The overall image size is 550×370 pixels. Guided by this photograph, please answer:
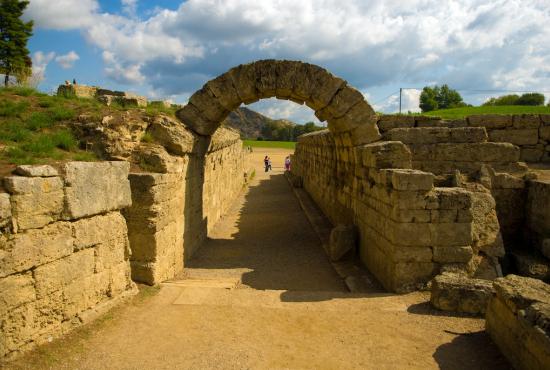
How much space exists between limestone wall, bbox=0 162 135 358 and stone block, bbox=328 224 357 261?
443cm

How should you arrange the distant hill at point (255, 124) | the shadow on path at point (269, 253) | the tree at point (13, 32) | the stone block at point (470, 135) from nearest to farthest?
the shadow on path at point (269, 253) → the stone block at point (470, 135) → the tree at point (13, 32) → the distant hill at point (255, 124)

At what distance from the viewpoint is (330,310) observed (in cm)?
588

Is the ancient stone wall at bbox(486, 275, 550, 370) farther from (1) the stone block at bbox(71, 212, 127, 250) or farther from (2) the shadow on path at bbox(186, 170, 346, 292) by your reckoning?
(1) the stone block at bbox(71, 212, 127, 250)

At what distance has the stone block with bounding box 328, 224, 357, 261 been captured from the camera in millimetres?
8734

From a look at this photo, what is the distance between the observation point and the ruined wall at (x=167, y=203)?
6.67 meters

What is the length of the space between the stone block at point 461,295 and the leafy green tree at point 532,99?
21479mm

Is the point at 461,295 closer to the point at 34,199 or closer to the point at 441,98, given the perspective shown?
the point at 34,199

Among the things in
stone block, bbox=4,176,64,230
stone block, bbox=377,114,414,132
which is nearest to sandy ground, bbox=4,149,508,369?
stone block, bbox=4,176,64,230

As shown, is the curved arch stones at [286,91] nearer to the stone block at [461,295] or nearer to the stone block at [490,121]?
the stone block at [490,121]

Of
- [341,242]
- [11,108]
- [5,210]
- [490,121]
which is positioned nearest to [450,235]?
[341,242]

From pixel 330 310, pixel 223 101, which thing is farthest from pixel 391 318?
pixel 223 101

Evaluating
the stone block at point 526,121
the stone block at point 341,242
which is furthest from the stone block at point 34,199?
the stone block at point 526,121

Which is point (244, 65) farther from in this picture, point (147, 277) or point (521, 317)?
point (521, 317)

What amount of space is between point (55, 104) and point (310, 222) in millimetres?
7936
